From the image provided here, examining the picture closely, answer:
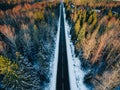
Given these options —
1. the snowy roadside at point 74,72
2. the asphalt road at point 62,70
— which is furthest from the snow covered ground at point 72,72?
the asphalt road at point 62,70

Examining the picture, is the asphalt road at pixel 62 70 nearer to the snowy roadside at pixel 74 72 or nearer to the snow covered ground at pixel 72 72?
the snow covered ground at pixel 72 72

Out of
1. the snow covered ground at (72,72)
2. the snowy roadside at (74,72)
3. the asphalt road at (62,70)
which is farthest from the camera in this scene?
the snowy roadside at (74,72)

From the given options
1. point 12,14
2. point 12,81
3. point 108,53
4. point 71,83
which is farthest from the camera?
point 12,14

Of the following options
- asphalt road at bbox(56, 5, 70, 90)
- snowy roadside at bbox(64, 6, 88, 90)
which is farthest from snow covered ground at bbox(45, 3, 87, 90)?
asphalt road at bbox(56, 5, 70, 90)

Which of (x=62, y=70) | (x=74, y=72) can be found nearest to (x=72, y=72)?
(x=74, y=72)

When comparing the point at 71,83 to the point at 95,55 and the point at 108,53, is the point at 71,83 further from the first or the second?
the point at 108,53

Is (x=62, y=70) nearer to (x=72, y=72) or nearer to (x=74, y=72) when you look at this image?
(x=72, y=72)

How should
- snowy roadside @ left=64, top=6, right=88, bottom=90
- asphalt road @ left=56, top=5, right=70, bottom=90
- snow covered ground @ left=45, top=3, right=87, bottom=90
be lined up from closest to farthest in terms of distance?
1. asphalt road @ left=56, top=5, right=70, bottom=90
2. snow covered ground @ left=45, top=3, right=87, bottom=90
3. snowy roadside @ left=64, top=6, right=88, bottom=90

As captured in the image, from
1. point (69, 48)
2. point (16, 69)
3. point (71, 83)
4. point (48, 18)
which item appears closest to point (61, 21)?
point (48, 18)

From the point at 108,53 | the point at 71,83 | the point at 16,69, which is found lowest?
the point at 71,83

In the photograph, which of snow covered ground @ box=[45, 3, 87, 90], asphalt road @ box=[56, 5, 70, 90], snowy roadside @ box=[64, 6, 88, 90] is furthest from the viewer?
snowy roadside @ box=[64, 6, 88, 90]

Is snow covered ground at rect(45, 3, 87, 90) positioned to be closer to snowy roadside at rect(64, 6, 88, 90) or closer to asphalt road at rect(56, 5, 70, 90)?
snowy roadside at rect(64, 6, 88, 90)
